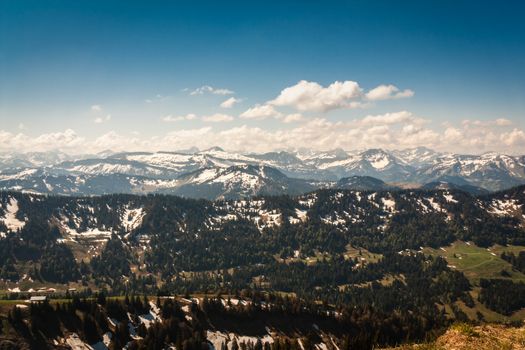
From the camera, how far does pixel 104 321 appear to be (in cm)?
13662

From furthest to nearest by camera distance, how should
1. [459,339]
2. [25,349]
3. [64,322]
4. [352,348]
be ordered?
[64,322] < [25,349] < [352,348] < [459,339]

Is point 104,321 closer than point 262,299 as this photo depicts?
Yes

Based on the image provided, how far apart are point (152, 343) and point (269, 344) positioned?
4439 centimetres

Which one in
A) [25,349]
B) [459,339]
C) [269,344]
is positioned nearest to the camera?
[459,339]

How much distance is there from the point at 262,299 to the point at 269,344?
43824 mm

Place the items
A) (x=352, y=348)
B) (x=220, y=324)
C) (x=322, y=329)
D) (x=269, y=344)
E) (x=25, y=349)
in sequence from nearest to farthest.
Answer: (x=352, y=348) < (x=25, y=349) < (x=269, y=344) < (x=220, y=324) < (x=322, y=329)

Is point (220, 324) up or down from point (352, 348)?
down

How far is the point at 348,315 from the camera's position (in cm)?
18625

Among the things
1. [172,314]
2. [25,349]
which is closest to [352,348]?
[25,349]

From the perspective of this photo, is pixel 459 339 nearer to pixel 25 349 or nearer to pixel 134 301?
pixel 25 349

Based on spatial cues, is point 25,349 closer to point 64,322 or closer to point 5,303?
point 64,322

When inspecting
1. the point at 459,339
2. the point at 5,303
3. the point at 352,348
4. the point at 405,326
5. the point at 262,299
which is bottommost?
the point at 405,326

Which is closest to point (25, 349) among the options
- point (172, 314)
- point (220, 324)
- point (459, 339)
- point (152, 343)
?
point (152, 343)

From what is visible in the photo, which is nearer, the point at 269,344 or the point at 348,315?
the point at 269,344
